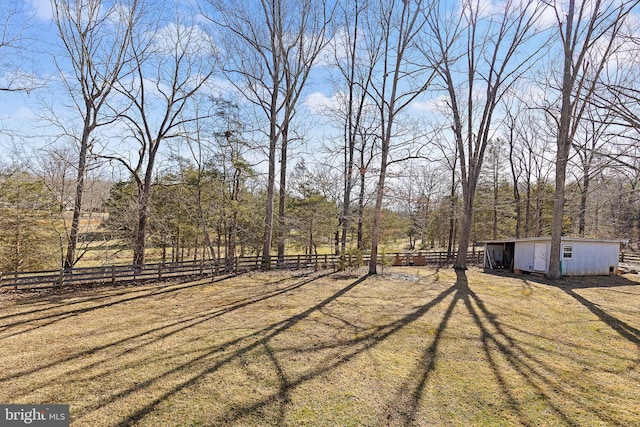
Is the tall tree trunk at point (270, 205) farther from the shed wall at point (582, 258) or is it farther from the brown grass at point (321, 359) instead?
the shed wall at point (582, 258)

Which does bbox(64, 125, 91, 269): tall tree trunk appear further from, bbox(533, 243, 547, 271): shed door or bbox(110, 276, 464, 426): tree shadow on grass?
bbox(533, 243, 547, 271): shed door

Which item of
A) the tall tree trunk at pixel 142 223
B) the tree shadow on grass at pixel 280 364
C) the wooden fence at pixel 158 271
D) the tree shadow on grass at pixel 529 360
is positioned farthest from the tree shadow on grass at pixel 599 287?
the tall tree trunk at pixel 142 223

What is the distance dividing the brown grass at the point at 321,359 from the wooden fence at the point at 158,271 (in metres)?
0.76

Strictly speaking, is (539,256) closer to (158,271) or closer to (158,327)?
(158,327)

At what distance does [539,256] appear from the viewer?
45.1 ft

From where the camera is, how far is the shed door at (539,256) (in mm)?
13461

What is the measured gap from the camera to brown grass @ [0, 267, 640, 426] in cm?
321

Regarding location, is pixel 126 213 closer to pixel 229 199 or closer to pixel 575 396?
pixel 229 199

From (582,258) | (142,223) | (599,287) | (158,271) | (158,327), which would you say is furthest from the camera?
(582,258)

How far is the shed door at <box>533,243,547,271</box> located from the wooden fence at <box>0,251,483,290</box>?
207 inches

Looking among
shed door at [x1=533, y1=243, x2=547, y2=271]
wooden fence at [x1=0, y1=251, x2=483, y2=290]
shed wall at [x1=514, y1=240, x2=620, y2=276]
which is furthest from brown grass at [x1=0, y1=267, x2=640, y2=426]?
shed wall at [x1=514, y1=240, x2=620, y2=276]

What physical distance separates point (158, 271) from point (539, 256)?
637 inches

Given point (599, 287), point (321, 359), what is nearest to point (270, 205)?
point (321, 359)

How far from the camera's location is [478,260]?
19141mm
